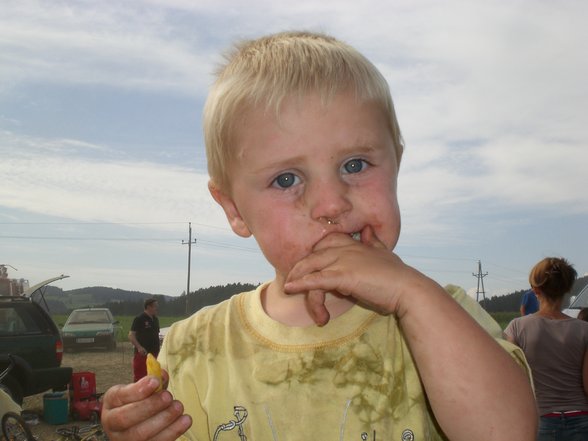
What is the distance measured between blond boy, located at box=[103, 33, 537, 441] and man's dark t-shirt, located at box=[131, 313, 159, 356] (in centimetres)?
1237

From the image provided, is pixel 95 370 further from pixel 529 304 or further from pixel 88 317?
pixel 529 304

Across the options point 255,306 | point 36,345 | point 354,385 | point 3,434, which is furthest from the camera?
point 36,345

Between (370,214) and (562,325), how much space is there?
15.2 ft

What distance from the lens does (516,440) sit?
1401 millimetres

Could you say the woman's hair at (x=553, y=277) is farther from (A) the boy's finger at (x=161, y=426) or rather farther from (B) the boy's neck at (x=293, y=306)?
(A) the boy's finger at (x=161, y=426)

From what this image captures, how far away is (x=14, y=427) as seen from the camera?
28.4 ft

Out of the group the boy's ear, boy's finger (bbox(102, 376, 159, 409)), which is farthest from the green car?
boy's finger (bbox(102, 376, 159, 409))

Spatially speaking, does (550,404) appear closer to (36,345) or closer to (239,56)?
(239,56)

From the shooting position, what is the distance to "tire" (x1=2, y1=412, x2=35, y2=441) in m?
8.55

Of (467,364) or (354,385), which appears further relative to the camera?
(354,385)

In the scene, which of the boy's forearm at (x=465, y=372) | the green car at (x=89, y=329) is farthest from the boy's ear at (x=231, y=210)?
the green car at (x=89, y=329)

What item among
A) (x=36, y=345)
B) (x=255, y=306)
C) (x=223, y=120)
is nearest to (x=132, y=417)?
(x=255, y=306)

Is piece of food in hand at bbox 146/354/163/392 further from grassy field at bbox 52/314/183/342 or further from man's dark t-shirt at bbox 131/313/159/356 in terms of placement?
grassy field at bbox 52/314/183/342

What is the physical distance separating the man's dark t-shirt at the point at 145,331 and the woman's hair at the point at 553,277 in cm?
955
